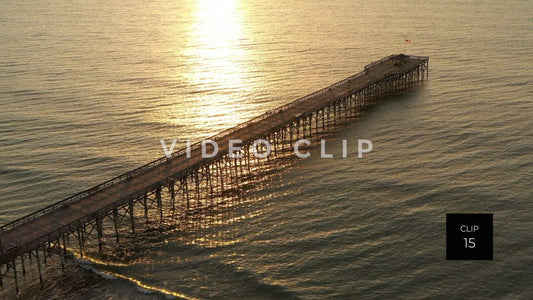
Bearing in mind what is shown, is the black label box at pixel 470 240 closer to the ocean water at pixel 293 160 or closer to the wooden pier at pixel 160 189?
the ocean water at pixel 293 160

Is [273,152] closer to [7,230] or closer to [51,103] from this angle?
[7,230]

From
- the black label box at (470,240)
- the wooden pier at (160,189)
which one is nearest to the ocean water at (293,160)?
the black label box at (470,240)

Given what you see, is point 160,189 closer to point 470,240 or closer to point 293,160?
point 293,160

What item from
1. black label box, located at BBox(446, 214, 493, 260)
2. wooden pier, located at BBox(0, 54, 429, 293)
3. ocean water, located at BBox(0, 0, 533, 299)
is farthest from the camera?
wooden pier, located at BBox(0, 54, 429, 293)

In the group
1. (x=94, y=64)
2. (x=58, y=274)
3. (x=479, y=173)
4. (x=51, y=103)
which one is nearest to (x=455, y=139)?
(x=479, y=173)

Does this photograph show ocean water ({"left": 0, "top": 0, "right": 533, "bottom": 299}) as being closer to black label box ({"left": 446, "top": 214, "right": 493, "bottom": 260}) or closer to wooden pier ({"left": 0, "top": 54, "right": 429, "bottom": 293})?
black label box ({"left": 446, "top": 214, "right": 493, "bottom": 260})

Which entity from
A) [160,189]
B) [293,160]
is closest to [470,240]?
[293,160]

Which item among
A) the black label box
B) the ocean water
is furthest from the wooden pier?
the black label box
